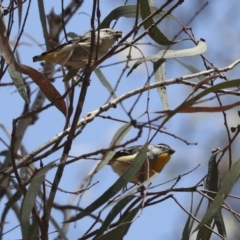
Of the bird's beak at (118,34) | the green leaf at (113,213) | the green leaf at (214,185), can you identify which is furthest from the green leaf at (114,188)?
the bird's beak at (118,34)

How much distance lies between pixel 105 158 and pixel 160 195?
14cm

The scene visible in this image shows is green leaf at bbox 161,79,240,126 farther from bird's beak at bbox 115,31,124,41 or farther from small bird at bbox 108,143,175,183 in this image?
small bird at bbox 108,143,175,183

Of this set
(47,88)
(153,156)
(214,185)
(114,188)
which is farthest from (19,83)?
(153,156)

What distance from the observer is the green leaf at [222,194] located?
1293mm

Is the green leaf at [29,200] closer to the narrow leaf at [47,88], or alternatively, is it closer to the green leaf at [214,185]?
the narrow leaf at [47,88]

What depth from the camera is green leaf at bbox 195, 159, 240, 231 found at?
129cm

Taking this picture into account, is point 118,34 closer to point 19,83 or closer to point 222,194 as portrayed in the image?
point 19,83

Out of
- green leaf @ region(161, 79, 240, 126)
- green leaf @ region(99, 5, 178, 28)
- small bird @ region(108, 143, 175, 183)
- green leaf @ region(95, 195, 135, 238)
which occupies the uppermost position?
green leaf @ region(99, 5, 178, 28)

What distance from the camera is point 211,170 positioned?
1516 millimetres

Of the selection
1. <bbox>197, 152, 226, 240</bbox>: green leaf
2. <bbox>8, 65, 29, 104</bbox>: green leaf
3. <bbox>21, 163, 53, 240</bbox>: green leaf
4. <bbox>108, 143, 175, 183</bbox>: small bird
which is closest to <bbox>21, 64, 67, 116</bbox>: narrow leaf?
<bbox>8, 65, 29, 104</bbox>: green leaf

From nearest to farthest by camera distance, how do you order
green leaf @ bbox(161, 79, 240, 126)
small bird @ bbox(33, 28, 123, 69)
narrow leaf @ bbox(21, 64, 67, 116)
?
green leaf @ bbox(161, 79, 240, 126), narrow leaf @ bbox(21, 64, 67, 116), small bird @ bbox(33, 28, 123, 69)

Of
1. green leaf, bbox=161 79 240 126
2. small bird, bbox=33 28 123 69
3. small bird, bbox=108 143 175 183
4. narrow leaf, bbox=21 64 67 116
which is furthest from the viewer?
small bird, bbox=108 143 175 183

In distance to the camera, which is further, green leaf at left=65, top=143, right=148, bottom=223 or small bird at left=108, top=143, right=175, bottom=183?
small bird at left=108, top=143, right=175, bottom=183

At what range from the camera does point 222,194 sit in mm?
1326
